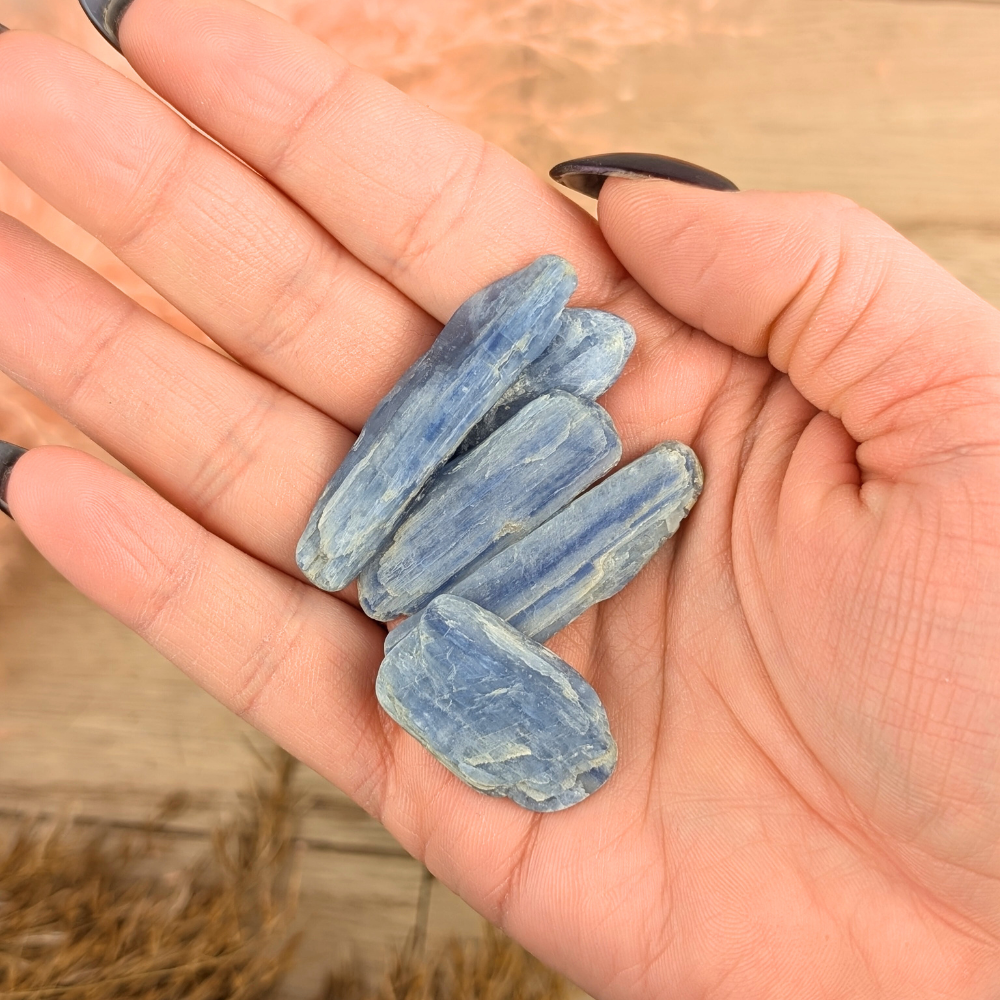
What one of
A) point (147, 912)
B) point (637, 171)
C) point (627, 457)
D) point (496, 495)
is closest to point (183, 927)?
point (147, 912)

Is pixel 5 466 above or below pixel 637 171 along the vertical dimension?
below

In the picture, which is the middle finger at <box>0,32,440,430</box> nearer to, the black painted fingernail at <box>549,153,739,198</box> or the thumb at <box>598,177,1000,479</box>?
the black painted fingernail at <box>549,153,739,198</box>

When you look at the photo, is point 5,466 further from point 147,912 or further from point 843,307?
point 843,307

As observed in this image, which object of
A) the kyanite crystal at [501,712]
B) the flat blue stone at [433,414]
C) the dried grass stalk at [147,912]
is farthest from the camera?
the dried grass stalk at [147,912]

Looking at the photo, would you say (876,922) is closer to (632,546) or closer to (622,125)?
(632,546)

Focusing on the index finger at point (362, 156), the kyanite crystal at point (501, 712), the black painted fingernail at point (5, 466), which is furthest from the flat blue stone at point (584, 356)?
the black painted fingernail at point (5, 466)

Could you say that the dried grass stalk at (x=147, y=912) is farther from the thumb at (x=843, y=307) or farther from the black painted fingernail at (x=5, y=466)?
the thumb at (x=843, y=307)
